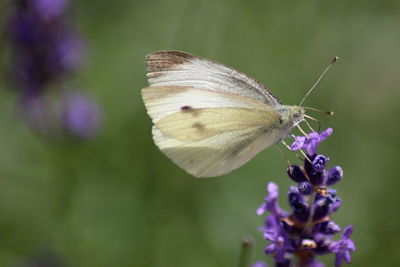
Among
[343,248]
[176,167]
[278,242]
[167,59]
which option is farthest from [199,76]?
[176,167]

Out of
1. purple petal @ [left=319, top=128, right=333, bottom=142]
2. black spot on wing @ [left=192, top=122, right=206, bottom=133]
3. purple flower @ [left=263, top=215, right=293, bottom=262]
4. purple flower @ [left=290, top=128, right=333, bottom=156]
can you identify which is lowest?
purple flower @ [left=263, top=215, right=293, bottom=262]

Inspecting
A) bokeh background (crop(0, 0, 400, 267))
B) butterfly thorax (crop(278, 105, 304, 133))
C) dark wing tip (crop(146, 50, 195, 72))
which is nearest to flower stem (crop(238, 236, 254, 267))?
butterfly thorax (crop(278, 105, 304, 133))

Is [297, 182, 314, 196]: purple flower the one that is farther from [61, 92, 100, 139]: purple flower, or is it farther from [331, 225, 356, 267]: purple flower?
[61, 92, 100, 139]: purple flower

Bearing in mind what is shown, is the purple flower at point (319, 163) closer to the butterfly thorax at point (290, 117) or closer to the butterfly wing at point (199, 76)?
the butterfly thorax at point (290, 117)

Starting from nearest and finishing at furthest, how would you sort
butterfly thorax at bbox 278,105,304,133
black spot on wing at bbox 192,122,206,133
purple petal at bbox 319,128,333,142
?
purple petal at bbox 319,128,333,142, butterfly thorax at bbox 278,105,304,133, black spot on wing at bbox 192,122,206,133

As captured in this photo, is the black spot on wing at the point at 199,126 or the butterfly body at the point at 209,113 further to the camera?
the black spot on wing at the point at 199,126

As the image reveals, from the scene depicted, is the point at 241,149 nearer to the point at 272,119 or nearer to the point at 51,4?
the point at 272,119

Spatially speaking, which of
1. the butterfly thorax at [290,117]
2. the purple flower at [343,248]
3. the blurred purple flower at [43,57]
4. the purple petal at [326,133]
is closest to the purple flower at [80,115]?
the blurred purple flower at [43,57]
